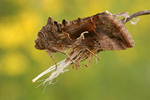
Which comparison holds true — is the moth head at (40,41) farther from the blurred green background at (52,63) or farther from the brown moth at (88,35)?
the blurred green background at (52,63)

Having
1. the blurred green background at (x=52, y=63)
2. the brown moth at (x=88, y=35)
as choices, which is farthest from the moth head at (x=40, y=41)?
the blurred green background at (x=52, y=63)

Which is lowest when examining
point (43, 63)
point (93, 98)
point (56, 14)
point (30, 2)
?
point (93, 98)

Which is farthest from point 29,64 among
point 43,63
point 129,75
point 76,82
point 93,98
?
point 129,75

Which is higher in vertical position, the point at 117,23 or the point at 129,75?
the point at 129,75

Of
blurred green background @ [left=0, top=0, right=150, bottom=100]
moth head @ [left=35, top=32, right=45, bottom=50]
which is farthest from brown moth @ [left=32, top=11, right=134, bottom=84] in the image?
blurred green background @ [left=0, top=0, right=150, bottom=100]

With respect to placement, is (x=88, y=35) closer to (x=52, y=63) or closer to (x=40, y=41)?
(x=40, y=41)

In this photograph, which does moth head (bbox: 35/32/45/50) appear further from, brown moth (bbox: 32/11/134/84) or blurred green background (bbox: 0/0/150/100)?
blurred green background (bbox: 0/0/150/100)

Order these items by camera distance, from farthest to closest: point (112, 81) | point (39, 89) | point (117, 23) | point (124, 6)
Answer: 1. point (124, 6)
2. point (112, 81)
3. point (39, 89)
4. point (117, 23)

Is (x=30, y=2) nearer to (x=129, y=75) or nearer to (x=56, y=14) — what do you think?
(x=56, y=14)
